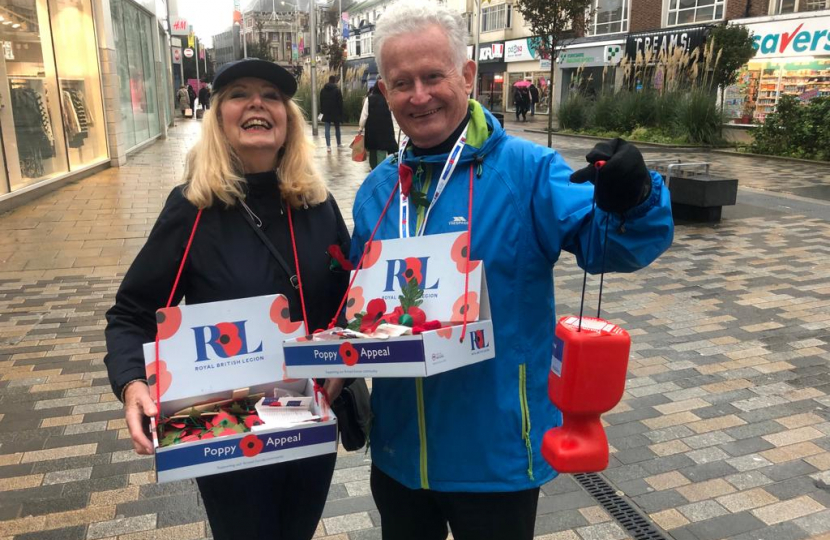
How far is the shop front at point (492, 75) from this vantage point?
1647 inches

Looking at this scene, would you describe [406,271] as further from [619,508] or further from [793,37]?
[793,37]

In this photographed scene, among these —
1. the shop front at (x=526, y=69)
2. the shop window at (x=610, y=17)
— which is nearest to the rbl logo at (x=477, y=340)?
the shop window at (x=610, y=17)

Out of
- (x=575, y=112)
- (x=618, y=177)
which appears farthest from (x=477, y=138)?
(x=575, y=112)

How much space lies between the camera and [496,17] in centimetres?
4234

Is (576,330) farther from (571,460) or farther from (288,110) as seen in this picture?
(288,110)

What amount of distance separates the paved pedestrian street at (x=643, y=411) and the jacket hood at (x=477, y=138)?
184cm

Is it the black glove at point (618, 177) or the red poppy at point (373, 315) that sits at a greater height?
the black glove at point (618, 177)

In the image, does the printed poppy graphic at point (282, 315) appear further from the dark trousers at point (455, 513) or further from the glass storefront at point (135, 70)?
the glass storefront at point (135, 70)

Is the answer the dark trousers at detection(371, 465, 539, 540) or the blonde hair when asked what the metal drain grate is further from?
the blonde hair

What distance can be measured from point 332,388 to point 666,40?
2948 cm

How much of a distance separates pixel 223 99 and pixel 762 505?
2.92 meters

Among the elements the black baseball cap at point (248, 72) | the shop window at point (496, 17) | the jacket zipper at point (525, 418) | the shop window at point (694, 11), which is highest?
the shop window at point (496, 17)

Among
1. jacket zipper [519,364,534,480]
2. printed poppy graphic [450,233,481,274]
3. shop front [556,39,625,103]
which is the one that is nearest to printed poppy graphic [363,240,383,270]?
printed poppy graphic [450,233,481,274]

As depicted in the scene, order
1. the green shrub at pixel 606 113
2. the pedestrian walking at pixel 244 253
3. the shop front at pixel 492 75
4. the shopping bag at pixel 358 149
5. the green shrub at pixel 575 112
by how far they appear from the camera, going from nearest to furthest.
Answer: the pedestrian walking at pixel 244 253
the shopping bag at pixel 358 149
the green shrub at pixel 606 113
the green shrub at pixel 575 112
the shop front at pixel 492 75
